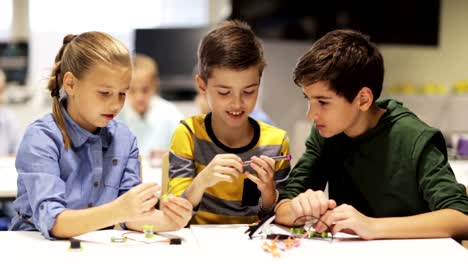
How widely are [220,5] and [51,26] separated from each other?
1439 millimetres

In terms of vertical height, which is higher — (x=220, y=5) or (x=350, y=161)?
(x=220, y=5)

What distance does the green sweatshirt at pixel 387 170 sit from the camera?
5.72ft

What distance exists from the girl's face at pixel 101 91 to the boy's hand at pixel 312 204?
52 centimetres

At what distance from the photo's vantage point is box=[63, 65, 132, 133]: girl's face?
1763mm

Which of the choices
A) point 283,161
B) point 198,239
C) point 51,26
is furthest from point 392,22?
point 198,239

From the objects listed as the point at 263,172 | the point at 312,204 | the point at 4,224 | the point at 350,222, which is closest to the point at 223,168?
the point at 263,172

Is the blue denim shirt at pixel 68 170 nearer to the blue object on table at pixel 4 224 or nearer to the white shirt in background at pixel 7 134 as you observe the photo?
the blue object on table at pixel 4 224

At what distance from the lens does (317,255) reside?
149 cm

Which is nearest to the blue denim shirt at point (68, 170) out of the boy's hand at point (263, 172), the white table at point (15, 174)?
the boy's hand at point (263, 172)

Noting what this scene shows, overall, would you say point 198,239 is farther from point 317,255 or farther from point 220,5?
point 220,5

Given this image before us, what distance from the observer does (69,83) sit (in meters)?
1.80

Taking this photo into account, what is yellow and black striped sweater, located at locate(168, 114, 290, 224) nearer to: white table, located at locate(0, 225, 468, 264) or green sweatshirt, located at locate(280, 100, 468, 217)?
green sweatshirt, located at locate(280, 100, 468, 217)

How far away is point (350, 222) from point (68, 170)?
721 mm

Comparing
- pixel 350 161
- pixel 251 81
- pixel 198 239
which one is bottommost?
pixel 198 239
